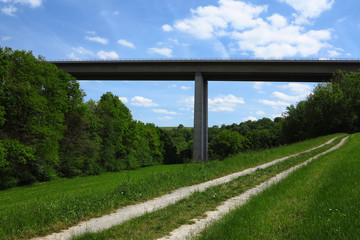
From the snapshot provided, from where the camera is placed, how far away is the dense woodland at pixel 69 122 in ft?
84.8

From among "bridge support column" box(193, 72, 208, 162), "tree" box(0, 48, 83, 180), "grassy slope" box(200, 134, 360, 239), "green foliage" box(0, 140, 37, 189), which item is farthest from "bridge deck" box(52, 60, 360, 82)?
"grassy slope" box(200, 134, 360, 239)

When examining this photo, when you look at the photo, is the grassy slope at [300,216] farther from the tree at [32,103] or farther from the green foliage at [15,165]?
the tree at [32,103]

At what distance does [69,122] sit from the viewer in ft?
118

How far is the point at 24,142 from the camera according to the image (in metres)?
27.2

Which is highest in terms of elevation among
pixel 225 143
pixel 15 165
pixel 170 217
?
pixel 170 217

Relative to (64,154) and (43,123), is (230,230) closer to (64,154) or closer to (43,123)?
(43,123)

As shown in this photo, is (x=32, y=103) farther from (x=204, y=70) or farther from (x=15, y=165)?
(x=204, y=70)

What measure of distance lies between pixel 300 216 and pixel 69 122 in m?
35.8

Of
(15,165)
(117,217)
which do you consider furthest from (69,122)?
(117,217)

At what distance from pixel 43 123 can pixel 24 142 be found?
9.03 feet

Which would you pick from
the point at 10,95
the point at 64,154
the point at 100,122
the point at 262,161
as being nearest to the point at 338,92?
the point at 262,161

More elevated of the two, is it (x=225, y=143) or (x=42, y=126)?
(x=42, y=126)

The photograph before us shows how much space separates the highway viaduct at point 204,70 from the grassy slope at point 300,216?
3724 centimetres

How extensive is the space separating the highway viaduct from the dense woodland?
4.18m
